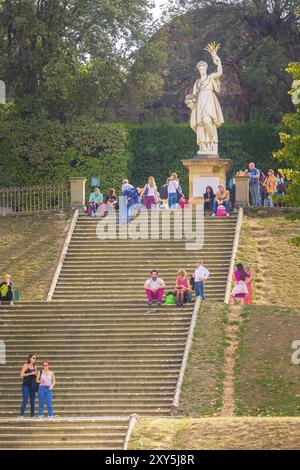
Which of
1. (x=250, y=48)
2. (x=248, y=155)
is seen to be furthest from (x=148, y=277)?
(x=250, y=48)

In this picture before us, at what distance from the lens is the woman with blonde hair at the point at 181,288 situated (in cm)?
4850

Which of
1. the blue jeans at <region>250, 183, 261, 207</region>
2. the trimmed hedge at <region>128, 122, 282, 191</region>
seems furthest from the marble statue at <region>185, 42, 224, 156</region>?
the trimmed hedge at <region>128, 122, 282, 191</region>

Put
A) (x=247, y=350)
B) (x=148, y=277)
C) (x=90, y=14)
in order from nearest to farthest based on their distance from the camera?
(x=247, y=350) < (x=148, y=277) < (x=90, y=14)

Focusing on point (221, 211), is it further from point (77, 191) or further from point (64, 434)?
point (64, 434)

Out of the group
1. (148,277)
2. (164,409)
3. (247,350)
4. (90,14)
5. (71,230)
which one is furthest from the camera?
(90,14)

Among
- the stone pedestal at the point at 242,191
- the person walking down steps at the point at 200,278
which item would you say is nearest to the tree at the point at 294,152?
the person walking down steps at the point at 200,278

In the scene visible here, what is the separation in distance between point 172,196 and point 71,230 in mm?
3984

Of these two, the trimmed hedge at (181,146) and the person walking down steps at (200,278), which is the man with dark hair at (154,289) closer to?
the person walking down steps at (200,278)

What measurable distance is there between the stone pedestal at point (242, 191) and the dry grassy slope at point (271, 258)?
85 cm

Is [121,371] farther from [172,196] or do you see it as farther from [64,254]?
[172,196]

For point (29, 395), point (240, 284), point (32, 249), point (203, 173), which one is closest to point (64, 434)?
point (29, 395)

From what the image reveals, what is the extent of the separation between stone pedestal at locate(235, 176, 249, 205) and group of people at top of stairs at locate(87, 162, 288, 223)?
297mm

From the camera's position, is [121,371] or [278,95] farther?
[278,95]

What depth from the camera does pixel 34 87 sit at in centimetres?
7019
